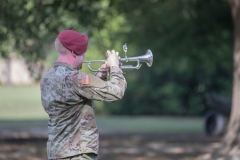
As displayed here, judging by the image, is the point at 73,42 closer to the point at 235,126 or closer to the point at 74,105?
the point at 74,105

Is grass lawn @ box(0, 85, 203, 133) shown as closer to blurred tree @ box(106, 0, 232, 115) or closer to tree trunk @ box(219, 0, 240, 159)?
blurred tree @ box(106, 0, 232, 115)

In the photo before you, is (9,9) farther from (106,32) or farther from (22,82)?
(22,82)

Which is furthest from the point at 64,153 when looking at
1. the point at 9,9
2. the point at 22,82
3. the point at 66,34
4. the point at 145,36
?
the point at 22,82

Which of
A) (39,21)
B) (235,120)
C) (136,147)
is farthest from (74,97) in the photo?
(136,147)

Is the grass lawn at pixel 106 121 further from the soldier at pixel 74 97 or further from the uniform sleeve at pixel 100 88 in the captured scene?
the uniform sleeve at pixel 100 88

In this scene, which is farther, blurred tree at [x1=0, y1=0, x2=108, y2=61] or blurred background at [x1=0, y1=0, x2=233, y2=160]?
blurred background at [x1=0, y1=0, x2=233, y2=160]

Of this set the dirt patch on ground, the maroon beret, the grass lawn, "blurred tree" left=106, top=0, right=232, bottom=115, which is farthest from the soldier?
the grass lawn

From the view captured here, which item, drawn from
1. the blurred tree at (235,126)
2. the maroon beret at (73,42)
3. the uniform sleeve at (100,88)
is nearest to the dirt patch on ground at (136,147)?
the blurred tree at (235,126)

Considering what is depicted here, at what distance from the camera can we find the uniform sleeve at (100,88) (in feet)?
18.4

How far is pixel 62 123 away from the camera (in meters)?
5.74

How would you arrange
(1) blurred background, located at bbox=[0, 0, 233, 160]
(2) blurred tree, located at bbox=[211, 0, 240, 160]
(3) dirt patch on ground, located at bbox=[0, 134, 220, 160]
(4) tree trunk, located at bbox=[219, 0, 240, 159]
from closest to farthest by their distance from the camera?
(2) blurred tree, located at bbox=[211, 0, 240, 160], (4) tree trunk, located at bbox=[219, 0, 240, 159], (3) dirt patch on ground, located at bbox=[0, 134, 220, 160], (1) blurred background, located at bbox=[0, 0, 233, 160]

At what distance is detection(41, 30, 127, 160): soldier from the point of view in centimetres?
563

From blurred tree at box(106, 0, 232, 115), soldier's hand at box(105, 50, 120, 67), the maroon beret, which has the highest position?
blurred tree at box(106, 0, 232, 115)

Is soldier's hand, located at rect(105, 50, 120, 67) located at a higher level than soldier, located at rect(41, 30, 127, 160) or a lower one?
higher
